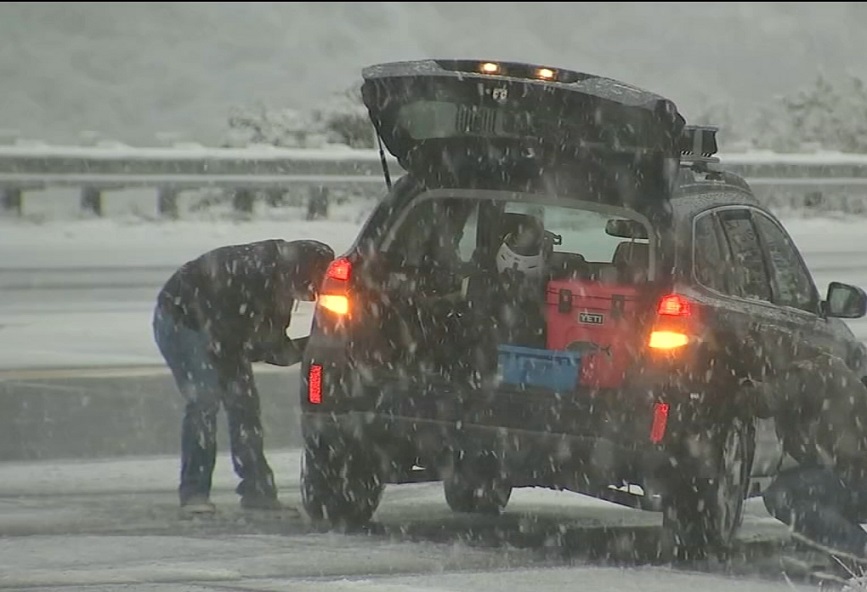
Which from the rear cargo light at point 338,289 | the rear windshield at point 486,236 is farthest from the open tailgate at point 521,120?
the rear cargo light at point 338,289

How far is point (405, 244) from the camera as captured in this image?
Answer: 6469mm

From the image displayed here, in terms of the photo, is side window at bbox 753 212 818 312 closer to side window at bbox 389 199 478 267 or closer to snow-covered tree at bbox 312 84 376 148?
side window at bbox 389 199 478 267

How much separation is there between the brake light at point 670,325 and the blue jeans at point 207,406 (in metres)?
1.95

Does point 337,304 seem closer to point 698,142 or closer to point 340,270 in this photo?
point 340,270

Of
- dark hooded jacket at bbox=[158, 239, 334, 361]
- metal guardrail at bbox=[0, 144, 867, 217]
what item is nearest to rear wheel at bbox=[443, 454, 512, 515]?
dark hooded jacket at bbox=[158, 239, 334, 361]

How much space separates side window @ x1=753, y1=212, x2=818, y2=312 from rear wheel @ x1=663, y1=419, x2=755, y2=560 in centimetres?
91

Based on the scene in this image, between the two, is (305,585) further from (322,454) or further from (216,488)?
(216,488)

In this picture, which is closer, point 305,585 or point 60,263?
point 305,585

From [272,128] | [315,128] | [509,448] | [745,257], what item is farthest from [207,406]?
[272,128]

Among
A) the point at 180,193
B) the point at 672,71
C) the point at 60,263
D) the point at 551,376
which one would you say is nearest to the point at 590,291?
the point at 551,376

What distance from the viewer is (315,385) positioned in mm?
6363

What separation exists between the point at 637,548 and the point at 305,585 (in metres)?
1.69

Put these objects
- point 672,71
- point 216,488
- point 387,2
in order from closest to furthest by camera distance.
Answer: point 216,488 → point 672,71 → point 387,2

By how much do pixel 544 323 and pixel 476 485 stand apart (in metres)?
0.70
